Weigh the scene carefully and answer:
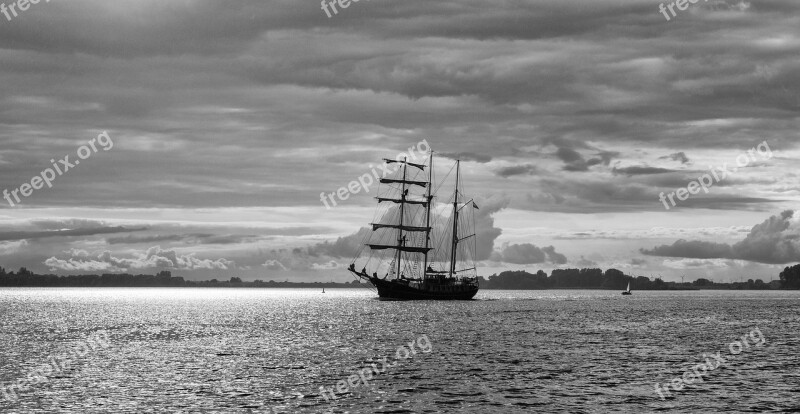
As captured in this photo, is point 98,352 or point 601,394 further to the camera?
point 98,352

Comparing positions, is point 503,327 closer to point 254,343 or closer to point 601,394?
point 254,343

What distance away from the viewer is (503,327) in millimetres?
108625

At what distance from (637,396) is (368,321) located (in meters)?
78.9

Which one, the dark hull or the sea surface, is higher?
the dark hull

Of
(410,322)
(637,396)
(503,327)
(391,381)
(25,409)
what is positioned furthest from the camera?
(410,322)

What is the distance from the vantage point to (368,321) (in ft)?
410

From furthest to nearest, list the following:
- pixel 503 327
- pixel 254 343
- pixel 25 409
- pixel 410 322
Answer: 1. pixel 410 322
2. pixel 503 327
3. pixel 254 343
4. pixel 25 409

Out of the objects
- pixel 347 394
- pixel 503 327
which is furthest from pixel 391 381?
pixel 503 327

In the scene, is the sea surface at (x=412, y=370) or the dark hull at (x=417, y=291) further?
the dark hull at (x=417, y=291)

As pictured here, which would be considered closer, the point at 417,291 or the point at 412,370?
the point at 412,370

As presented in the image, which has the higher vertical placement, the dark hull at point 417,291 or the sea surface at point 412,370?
the dark hull at point 417,291

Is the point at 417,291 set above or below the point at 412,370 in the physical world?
above

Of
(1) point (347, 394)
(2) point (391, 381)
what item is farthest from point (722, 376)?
(1) point (347, 394)

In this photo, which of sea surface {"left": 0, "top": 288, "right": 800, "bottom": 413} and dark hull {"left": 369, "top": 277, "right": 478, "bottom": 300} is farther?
dark hull {"left": 369, "top": 277, "right": 478, "bottom": 300}
